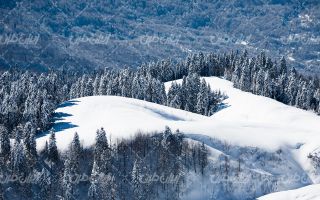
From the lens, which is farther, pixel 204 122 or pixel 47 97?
pixel 47 97

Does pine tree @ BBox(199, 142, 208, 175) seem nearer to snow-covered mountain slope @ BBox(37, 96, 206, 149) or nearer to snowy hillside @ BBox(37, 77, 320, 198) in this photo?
snowy hillside @ BBox(37, 77, 320, 198)

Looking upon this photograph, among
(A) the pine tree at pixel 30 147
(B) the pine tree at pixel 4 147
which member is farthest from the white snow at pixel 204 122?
(B) the pine tree at pixel 4 147

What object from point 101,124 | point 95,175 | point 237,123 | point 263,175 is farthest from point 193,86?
point 95,175

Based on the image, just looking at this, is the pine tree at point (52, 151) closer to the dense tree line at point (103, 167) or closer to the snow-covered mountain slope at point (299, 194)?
the dense tree line at point (103, 167)

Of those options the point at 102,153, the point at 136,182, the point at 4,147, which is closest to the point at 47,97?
the point at 4,147

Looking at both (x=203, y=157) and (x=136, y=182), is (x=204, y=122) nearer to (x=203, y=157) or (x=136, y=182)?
(x=203, y=157)

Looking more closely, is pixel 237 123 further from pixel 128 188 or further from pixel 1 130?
pixel 1 130
